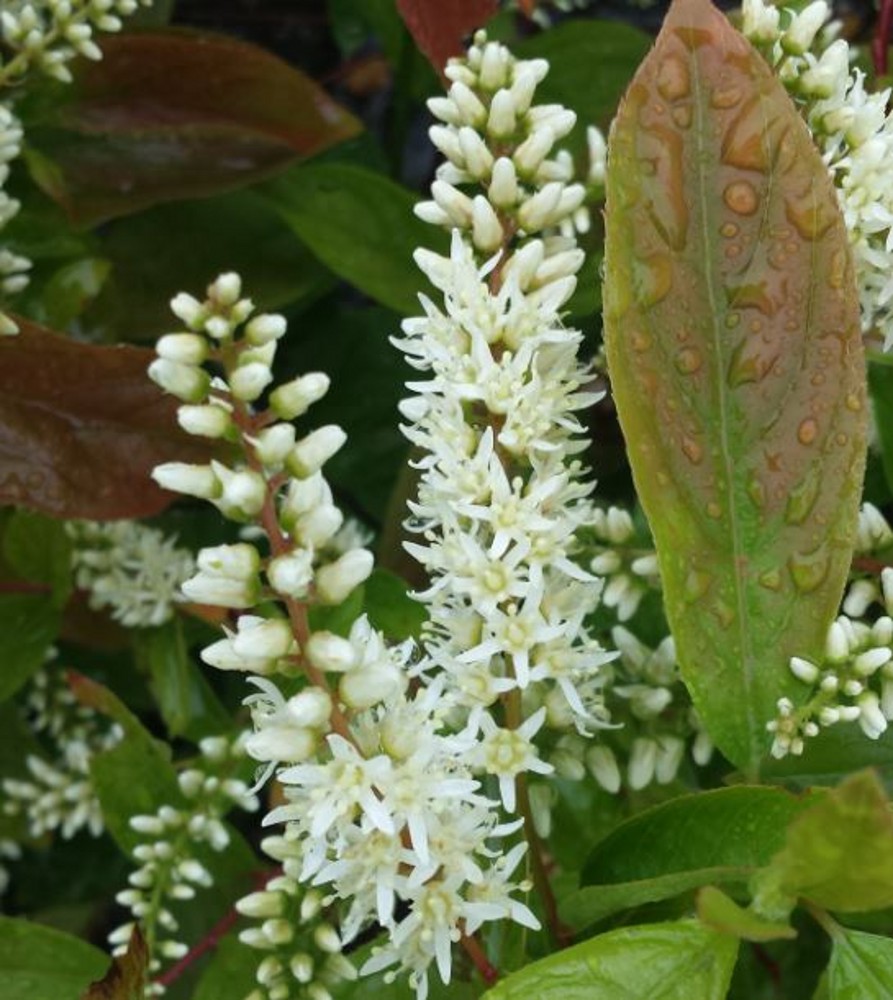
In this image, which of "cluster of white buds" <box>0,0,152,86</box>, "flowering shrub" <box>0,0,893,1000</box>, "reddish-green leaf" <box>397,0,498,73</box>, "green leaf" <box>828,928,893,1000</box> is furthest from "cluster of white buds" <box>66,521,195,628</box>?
"green leaf" <box>828,928,893,1000</box>

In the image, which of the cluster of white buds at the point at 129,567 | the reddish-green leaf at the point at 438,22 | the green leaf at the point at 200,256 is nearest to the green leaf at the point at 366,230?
the green leaf at the point at 200,256

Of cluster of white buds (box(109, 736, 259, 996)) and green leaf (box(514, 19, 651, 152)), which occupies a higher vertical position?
green leaf (box(514, 19, 651, 152))

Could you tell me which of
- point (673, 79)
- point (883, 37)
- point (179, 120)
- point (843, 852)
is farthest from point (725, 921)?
point (179, 120)

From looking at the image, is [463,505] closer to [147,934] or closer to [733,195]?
[733,195]

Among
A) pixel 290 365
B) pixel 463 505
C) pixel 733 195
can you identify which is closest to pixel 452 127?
pixel 733 195

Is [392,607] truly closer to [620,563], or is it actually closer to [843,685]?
[620,563]

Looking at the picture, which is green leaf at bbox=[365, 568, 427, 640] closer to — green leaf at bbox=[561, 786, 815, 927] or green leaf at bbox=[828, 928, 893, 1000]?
green leaf at bbox=[561, 786, 815, 927]
